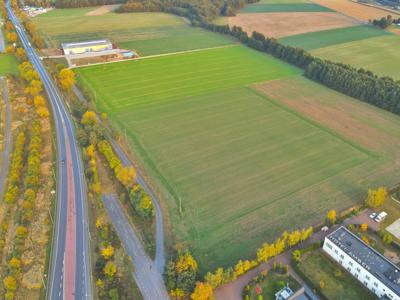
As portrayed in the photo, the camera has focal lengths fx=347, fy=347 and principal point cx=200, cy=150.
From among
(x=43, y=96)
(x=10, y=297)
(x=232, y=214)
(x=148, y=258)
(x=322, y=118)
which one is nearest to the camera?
(x=10, y=297)

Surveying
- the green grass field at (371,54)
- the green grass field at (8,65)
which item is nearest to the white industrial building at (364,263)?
the green grass field at (371,54)

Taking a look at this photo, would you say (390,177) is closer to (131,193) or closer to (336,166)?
(336,166)

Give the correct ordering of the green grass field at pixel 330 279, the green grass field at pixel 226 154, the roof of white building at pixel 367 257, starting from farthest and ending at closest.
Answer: the green grass field at pixel 226 154 → the green grass field at pixel 330 279 → the roof of white building at pixel 367 257

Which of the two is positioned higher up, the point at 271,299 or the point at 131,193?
the point at 131,193

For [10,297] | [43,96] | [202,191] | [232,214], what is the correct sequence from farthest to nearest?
[43,96], [202,191], [232,214], [10,297]

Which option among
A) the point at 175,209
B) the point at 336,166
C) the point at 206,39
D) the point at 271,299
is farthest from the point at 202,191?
the point at 206,39

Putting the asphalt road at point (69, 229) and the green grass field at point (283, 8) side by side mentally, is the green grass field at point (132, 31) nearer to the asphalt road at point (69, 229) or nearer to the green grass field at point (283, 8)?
the green grass field at point (283, 8)

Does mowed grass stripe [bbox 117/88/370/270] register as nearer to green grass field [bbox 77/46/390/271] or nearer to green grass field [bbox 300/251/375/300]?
green grass field [bbox 77/46/390/271]
